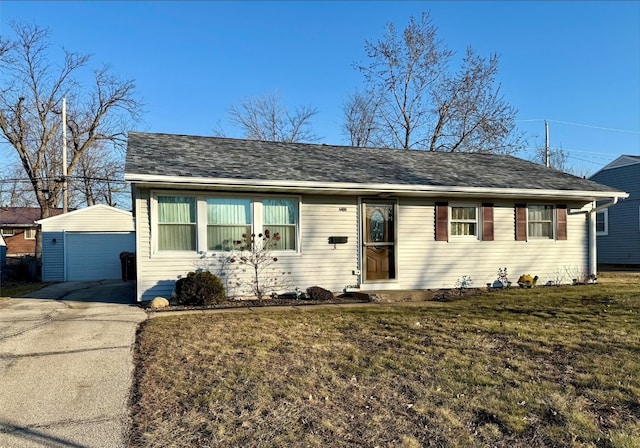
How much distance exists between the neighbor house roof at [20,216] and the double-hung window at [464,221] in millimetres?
32044

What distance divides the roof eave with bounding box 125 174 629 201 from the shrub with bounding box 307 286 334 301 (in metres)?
2.22

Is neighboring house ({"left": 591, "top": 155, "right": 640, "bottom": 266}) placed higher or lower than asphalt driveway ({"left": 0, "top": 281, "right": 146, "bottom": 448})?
higher

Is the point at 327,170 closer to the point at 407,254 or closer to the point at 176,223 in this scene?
the point at 407,254

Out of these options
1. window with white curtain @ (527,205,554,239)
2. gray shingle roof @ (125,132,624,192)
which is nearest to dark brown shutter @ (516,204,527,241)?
window with white curtain @ (527,205,554,239)

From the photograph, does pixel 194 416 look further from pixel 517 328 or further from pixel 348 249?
pixel 348 249

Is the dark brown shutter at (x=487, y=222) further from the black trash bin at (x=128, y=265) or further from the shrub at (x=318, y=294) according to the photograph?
the black trash bin at (x=128, y=265)

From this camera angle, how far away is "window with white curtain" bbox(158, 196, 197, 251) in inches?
378

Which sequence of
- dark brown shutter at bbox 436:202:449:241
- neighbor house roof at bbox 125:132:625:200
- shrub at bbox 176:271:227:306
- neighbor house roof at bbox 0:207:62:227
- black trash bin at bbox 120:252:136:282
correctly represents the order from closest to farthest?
1. shrub at bbox 176:271:227:306
2. neighbor house roof at bbox 125:132:625:200
3. dark brown shutter at bbox 436:202:449:241
4. black trash bin at bbox 120:252:136:282
5. neighbor house roof at bbox 0:207:62:227

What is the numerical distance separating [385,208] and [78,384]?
26.9ft

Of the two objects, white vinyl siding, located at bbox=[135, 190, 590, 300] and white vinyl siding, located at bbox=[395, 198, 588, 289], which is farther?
white vinyl siding, located at bbox=[395, 198, 588, 289]

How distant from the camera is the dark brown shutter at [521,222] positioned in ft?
40.1

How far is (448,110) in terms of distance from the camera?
84.4 ft

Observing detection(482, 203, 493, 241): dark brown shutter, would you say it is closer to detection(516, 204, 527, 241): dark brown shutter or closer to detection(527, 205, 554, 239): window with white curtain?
detection(516, 204, 527, 241): dark brown shutter

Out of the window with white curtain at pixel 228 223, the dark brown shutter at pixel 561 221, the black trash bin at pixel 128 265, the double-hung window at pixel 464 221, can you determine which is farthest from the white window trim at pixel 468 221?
the black trash bin at pixel 128 265
